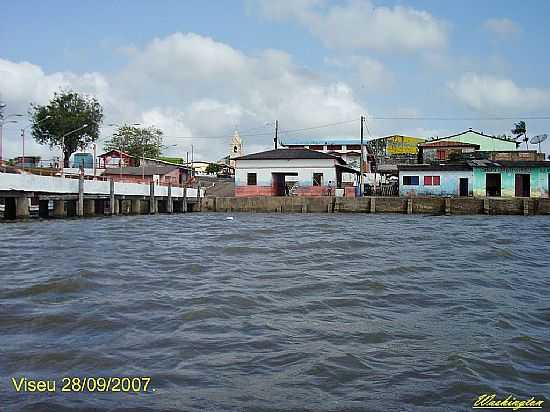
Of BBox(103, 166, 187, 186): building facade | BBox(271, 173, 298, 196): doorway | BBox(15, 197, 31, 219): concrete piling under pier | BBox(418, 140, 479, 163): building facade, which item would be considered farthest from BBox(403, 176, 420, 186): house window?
BBox(15, 197, 31, 219): concrete piling under pier

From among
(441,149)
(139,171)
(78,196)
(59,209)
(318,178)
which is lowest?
(59,209)

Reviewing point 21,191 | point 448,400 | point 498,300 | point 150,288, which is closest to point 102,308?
point 150,288

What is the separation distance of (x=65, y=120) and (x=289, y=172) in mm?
27790

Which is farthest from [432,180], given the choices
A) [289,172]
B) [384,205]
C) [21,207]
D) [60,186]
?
[21,207]

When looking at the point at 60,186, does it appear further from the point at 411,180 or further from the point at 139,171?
the point at 139,171

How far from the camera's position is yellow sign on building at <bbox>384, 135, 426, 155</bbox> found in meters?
80.3

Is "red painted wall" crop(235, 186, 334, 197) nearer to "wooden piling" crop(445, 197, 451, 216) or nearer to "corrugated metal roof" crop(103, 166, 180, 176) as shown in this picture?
"wooden piling" crop(445, 197, 451, 216)

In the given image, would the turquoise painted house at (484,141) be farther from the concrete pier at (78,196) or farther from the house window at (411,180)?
the concrete pier at (78,196)

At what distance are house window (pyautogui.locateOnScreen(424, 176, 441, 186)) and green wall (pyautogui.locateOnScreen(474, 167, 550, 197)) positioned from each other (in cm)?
266

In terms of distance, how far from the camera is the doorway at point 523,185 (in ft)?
140

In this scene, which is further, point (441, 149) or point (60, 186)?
point (441, 149)

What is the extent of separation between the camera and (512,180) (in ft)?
140

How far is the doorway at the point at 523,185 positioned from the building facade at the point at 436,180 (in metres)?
3.19

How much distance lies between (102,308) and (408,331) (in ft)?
12.7
